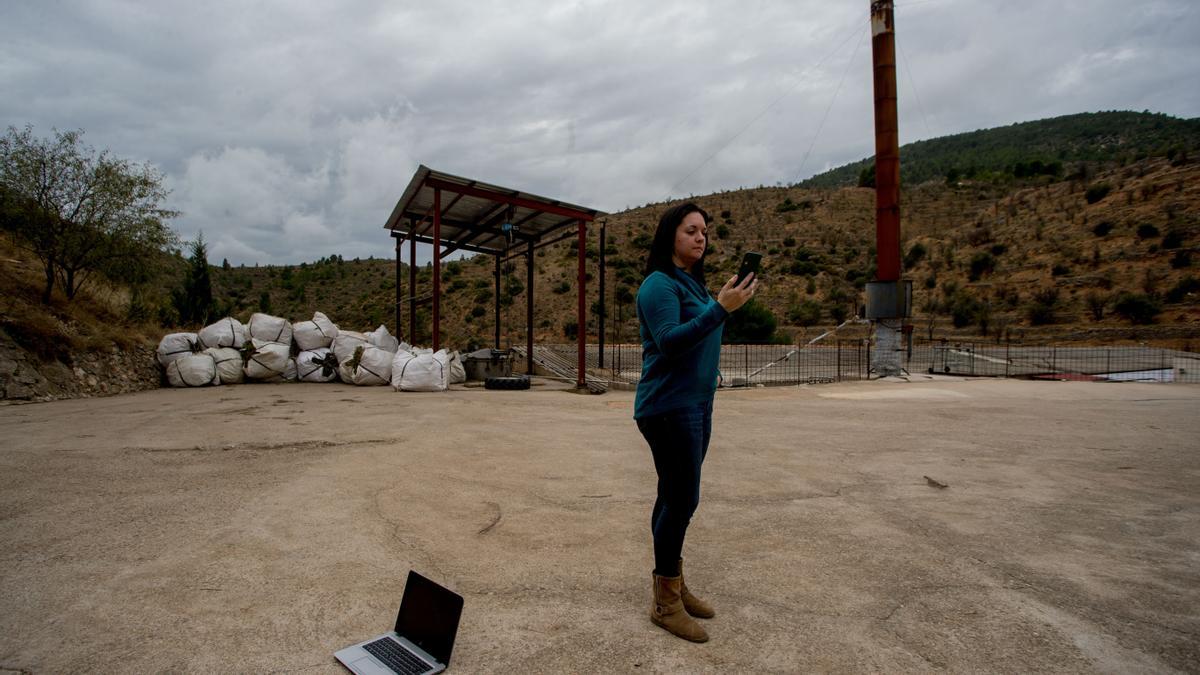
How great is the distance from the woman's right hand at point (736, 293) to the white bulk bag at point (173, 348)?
12.0 metres

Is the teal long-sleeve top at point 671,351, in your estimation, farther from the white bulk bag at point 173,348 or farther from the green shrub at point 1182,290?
the green shrub at point 1182,290

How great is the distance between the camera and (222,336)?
11.4 meters

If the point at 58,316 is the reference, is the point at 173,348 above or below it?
below

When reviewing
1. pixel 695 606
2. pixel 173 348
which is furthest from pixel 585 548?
pixel 173 348

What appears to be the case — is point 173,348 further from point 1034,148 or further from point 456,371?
point 1034,148

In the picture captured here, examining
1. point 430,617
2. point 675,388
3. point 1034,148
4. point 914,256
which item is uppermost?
point 1034,148

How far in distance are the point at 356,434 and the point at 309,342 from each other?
735 centimetres

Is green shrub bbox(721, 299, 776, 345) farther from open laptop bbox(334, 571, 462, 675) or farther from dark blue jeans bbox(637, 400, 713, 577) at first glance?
open laptop bbox(334, 571, 462, 675)

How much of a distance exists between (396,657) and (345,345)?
1118 centimetres

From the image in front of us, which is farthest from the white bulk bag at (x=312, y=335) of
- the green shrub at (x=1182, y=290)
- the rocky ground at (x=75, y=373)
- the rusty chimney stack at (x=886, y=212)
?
the green shrub at (x=1182, y=290)

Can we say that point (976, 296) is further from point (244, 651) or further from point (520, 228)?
point (244, 651)

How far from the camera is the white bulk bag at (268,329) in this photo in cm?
1184

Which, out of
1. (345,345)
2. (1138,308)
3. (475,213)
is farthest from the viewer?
(1138,308)

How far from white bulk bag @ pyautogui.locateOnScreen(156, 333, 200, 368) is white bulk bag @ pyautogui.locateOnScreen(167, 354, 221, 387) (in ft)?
0.41
